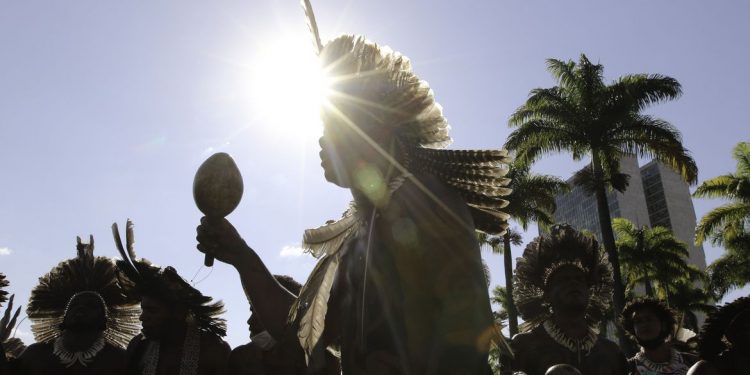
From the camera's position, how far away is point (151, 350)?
178 inches

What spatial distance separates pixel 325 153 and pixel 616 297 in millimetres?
19825

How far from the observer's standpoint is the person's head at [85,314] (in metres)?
5.22

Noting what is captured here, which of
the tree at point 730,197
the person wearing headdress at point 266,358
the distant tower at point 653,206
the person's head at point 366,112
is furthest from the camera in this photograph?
the distant tower at point 653,206

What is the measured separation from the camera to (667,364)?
6.12m

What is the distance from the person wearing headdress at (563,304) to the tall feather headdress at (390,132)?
8.26ft

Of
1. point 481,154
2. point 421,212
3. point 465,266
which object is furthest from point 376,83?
point 465,266

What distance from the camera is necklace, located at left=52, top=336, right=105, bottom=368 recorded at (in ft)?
16.6

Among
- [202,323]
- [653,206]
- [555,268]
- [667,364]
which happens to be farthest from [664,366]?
[653,206]

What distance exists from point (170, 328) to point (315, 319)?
2.65 m

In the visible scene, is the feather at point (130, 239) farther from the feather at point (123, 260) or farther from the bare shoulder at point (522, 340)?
the bare shoulder at point (522, 340)

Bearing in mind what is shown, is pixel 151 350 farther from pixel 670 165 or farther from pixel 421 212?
pixel 670 165

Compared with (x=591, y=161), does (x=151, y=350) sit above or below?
below

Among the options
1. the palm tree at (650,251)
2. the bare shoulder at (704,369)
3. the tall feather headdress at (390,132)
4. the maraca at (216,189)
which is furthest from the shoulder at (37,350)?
the palm tree at (650,251)

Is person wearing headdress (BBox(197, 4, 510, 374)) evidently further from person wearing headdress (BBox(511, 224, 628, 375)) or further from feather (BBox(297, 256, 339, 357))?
person wearing headdress (BBox(511, 224, 628, 375))
